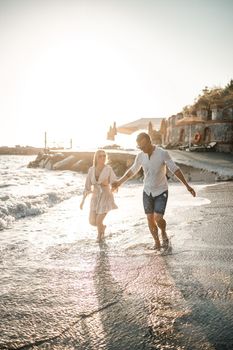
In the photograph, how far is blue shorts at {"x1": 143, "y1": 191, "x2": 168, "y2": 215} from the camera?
542 centimetres

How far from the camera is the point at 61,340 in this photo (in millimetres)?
2875

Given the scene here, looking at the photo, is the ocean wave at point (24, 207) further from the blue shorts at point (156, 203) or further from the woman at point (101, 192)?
the blue shorts at point (156, 203)

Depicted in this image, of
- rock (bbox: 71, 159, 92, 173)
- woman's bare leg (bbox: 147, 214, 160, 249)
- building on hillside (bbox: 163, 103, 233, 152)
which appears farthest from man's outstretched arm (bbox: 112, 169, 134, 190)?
building on hillside (bbox: 163, 103, 233, 152)

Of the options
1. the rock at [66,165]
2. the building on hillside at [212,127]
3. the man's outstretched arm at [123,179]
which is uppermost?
the building on hillside at [212,127]

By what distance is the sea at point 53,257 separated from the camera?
3.22 metres

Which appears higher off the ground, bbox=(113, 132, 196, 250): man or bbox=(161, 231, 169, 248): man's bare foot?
bbox=(113, 132, 196, 250): man

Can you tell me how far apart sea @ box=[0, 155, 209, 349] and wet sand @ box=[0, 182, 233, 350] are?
0.04 ft

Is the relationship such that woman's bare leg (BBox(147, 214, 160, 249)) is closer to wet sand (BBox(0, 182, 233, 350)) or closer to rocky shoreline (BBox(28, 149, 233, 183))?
wet sand (BBox(0, 182, 233, 350))

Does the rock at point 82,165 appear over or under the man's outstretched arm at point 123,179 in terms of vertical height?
under

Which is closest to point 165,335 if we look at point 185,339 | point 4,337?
point 185,339

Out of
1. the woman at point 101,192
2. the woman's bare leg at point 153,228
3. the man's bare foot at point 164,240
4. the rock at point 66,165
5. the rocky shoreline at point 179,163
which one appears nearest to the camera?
the woman's bare leg at point 153,228

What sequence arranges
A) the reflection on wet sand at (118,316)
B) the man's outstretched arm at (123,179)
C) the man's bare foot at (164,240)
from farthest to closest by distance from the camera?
the man's outstretched arm at (123,179)
the man's bare foot at (164,240)
the reflection on wet sand at (118,316)

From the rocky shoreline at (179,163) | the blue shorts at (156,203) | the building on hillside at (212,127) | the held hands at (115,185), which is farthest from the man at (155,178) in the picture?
the building on hillside at (212,127)

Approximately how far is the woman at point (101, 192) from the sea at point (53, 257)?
411 millimetres
